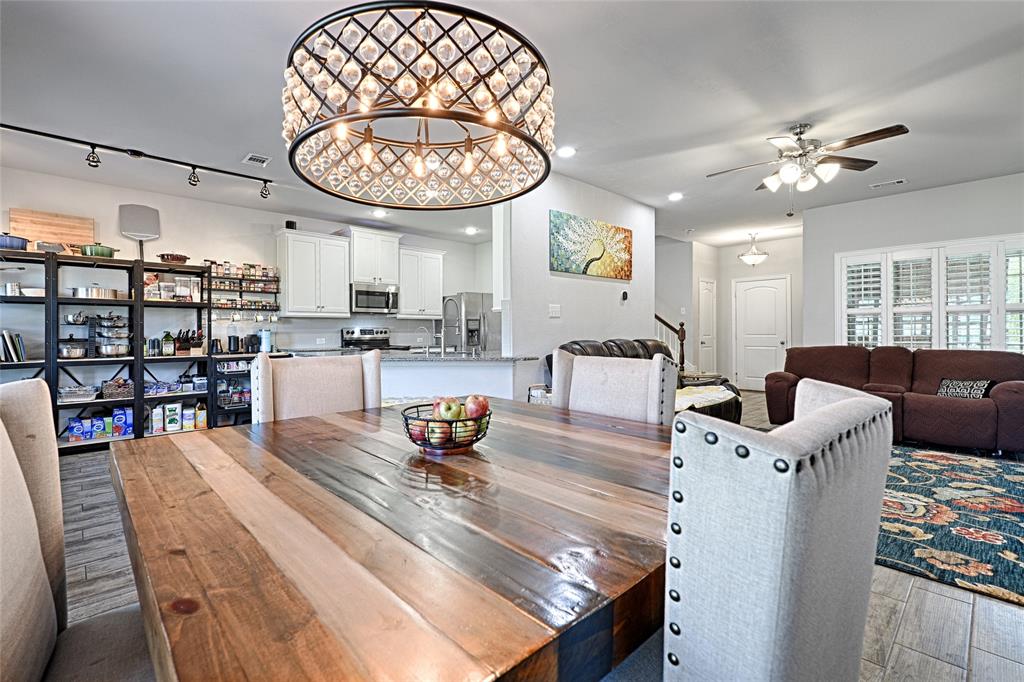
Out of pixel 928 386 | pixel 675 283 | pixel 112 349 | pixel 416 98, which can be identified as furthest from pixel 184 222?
pixel 928 386

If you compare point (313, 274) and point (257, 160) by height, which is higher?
point (257, 160)

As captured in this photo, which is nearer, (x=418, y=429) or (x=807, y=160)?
(x=418, y=429)

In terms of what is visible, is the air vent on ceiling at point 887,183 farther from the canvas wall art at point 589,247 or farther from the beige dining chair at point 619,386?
the beige dining chair at point 619,386

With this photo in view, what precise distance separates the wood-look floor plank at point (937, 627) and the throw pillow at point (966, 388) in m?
3.16

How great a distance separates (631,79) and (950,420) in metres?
3.85

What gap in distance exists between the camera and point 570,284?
4875 mm

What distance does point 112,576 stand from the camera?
6.77 feet

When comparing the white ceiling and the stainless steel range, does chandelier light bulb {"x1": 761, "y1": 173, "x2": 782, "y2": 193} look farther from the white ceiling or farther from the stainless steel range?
the stainless steel range

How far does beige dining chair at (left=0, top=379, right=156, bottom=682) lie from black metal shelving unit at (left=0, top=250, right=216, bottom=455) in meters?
4.06

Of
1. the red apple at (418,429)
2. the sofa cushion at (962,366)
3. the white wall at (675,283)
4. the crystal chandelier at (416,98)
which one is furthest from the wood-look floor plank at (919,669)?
the white wall at (675,283)

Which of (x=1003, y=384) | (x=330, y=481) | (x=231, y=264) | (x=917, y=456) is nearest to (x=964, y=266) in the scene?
(x=1003, y=384)

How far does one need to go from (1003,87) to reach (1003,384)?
226 centimetres

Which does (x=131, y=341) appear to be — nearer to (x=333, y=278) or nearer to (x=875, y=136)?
(x=333, y=278)

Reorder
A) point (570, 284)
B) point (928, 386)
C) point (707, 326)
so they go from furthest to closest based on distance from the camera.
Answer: point (707, 326) → point (570, 284) → point (928, 386)
